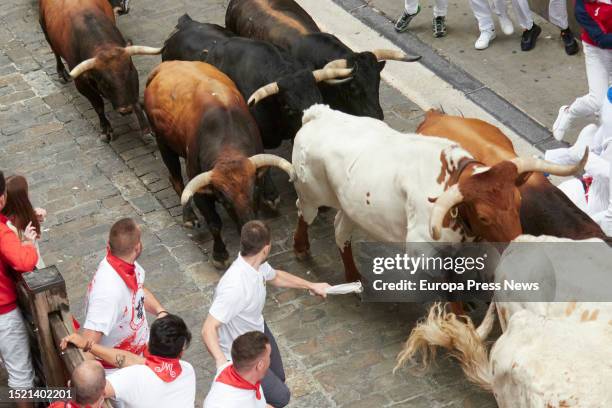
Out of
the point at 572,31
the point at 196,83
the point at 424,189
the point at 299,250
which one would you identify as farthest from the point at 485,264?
the point at 572,31

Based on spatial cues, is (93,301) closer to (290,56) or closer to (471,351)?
(471,351)

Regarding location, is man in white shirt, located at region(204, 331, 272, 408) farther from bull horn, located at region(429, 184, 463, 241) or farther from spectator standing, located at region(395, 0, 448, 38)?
spectator standing, located at region(395, 0, 448, 38)

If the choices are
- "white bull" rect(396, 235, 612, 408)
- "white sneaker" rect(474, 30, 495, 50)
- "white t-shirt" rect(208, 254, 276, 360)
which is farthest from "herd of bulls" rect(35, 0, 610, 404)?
"white sneaker" rect(474, 30, 495, 50)

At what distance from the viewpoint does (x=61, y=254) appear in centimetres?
1021

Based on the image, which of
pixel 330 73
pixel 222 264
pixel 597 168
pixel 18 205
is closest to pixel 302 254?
pixel 222 264

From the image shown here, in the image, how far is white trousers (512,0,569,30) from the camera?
12203 millimetres

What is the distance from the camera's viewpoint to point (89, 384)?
5.94 meters

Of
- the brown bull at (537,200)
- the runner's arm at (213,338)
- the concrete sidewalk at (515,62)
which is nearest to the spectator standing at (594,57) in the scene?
the concrete sidewalk at (515,62)

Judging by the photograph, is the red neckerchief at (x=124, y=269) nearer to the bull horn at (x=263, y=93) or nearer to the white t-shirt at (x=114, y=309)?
the white t-shirt at (x=114, y=309)

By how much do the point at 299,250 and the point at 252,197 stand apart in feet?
2.47

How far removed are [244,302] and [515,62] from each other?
21.1ft

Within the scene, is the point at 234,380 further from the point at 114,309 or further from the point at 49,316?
the point at 49,316

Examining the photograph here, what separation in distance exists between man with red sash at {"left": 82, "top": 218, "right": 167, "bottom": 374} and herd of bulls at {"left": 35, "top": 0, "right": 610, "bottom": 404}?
199 centimetres

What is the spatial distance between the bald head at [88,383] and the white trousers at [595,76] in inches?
234
